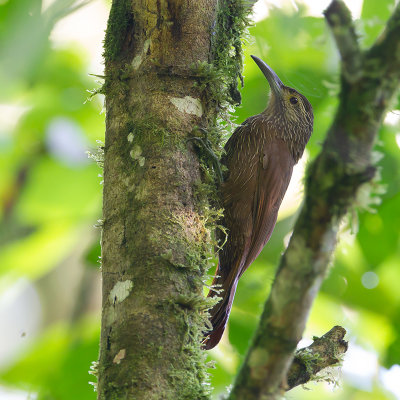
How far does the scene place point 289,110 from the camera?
3.58 metres

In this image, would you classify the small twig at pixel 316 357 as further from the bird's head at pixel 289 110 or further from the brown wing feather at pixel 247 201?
the bird's head at pixel 289 110

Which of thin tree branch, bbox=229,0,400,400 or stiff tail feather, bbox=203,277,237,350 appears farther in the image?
stiff tail feather, bbox=203,277,237,350

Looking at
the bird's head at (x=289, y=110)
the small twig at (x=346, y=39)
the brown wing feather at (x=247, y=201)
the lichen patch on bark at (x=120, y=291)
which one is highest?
the bird's head at (x=289, y=110)

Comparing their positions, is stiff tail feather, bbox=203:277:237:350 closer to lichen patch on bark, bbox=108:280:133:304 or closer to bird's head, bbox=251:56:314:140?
lichen patch on bark, bbox=108:280:133:304

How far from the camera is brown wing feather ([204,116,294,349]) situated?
116 inches

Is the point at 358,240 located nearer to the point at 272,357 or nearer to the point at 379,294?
the point at 379,294

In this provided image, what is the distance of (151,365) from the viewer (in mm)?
1633

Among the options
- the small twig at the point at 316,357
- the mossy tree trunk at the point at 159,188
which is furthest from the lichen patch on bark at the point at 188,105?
the small twig at the point at 316,357

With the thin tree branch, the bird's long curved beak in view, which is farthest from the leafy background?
the thin tree branch

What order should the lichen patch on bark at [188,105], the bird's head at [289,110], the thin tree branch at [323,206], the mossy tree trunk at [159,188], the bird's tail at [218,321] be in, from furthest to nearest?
1. the bird's head at [289,110]
2. the bird's tail at [218,321]
3. the lichen patch on bark at [188,105]
4. the mossy tree trunk at [159,188]
5. the thin tree branch at [323,206]

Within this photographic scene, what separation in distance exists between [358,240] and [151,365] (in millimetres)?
1693

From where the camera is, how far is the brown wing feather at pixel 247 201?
2957 mm

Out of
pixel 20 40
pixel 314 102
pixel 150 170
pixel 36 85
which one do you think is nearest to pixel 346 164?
pixel 150 170

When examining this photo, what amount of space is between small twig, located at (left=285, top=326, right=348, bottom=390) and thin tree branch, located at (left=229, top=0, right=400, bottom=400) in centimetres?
65
